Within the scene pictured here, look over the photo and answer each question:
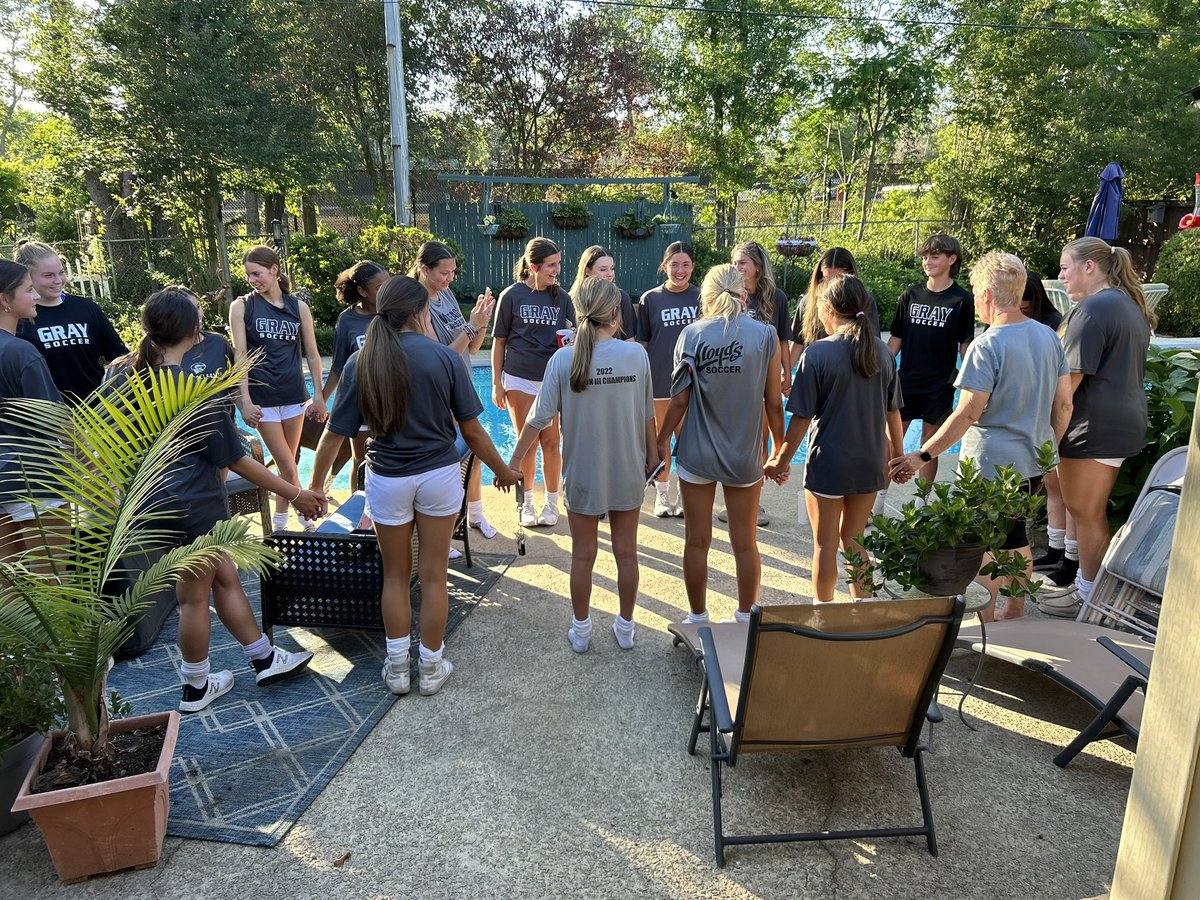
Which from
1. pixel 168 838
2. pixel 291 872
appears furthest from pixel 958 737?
pixel 168 838

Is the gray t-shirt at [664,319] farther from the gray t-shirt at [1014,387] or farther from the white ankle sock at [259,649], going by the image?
the white ankle sock at [259,649]

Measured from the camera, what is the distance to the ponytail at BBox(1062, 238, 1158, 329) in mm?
3848

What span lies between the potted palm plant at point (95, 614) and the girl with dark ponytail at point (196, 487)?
14.3 inches

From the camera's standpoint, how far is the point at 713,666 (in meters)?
2.71

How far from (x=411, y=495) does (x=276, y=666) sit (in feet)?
3.29

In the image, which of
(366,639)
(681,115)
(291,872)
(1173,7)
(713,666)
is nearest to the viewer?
(291,872)

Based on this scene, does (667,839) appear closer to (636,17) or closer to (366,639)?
(366,639)

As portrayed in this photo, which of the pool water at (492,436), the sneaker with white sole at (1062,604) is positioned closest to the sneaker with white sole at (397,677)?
the sneaker with white sole at (1062,604)

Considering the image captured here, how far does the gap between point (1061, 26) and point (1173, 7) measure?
350 centimetres

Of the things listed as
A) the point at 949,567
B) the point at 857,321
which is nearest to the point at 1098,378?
the point at 857,321

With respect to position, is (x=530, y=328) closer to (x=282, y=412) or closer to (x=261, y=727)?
(x=282, y=412)

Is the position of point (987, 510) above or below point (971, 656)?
above

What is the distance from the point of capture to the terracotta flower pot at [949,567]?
287 centimetres

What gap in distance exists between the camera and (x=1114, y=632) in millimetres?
3238
